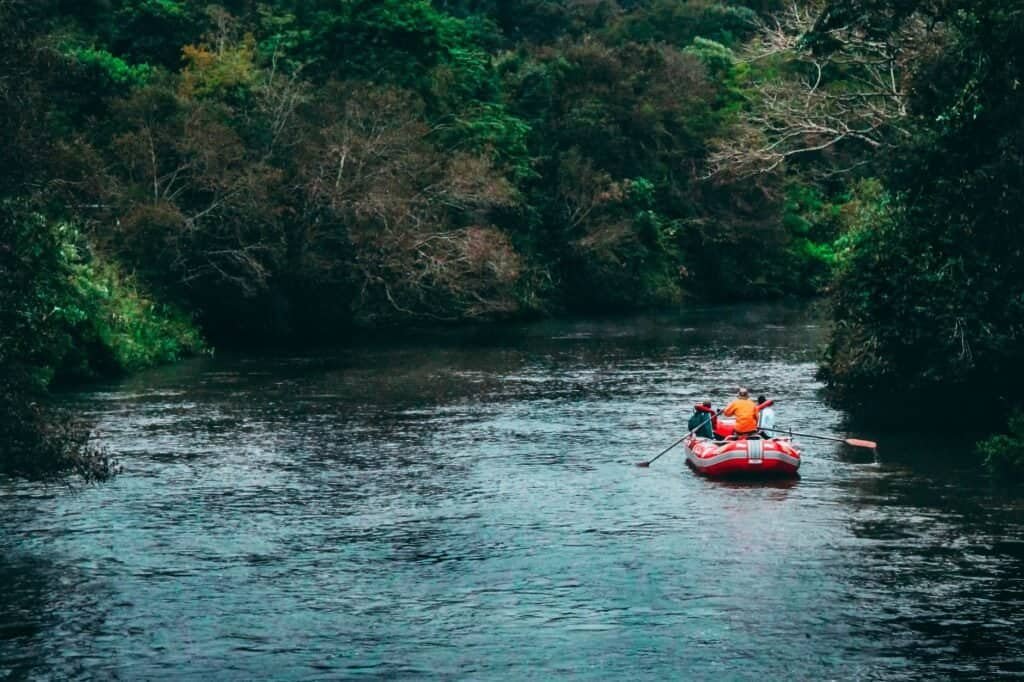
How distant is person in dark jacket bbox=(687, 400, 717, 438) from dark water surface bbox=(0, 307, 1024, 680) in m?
1.76

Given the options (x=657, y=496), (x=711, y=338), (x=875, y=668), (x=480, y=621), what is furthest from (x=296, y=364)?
(x=875, y=668)

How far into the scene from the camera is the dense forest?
2819cm

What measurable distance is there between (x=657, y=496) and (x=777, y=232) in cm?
5281

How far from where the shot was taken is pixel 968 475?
28609 mm

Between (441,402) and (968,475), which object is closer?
(968,475)

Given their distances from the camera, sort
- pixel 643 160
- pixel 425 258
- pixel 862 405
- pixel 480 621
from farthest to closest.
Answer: pixel 643 160 → pixel 425 258 → pixel 862 405 → pixel 480 621

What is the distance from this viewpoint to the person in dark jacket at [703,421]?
3144cm

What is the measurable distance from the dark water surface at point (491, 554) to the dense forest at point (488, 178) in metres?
1.92

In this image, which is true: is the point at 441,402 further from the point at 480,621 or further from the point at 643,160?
the point at 643,160

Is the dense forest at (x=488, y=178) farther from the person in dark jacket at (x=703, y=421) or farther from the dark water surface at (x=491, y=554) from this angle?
the person in dark jacket at (x=703, y=421)

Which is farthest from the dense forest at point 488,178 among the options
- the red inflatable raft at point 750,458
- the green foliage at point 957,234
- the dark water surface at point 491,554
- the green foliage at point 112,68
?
the red inflatable raft at point 750,458

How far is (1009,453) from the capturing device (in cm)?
2850

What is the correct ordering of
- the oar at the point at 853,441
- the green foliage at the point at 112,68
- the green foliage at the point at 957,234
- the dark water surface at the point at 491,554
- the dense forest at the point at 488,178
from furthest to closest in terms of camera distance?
the green foliage at the point at 112,68
the oar at the point at 853,441
the dense forest at the point at 488,178
the green foliage at the point at 957,234
the dark water surface at the point at 491,554

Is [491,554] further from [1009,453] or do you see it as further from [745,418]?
[1009,453]
